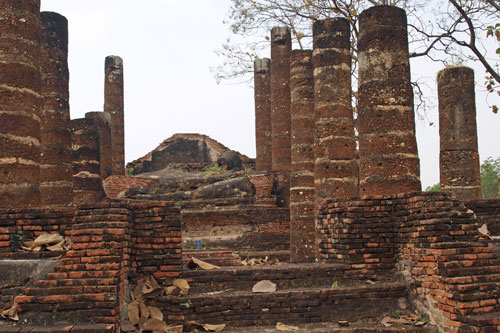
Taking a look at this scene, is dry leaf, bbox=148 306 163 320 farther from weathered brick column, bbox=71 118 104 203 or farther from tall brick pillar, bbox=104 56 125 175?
tall brick pillar, bbox=104 56 125 175

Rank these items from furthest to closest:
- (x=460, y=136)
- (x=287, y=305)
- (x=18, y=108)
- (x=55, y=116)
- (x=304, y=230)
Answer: (x=460, y=136) < (x=304, y=230) < (x=55, y=116) < (x=18, y=108) < (x=287, y=305)

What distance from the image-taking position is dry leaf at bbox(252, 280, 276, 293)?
6371 millimetres

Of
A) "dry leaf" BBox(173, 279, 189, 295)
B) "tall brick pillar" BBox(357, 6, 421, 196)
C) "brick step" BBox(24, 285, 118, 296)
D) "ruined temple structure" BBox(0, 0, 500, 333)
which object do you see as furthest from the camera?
"tall brick pillar" BBox(357, 6, 421, 196)

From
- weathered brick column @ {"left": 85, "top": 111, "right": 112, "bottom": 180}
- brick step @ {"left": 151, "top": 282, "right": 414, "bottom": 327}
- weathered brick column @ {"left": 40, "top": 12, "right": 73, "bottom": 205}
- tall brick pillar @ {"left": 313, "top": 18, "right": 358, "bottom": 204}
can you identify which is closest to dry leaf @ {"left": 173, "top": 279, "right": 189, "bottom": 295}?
brick step @ {"left": 151, "top": 282, "right": 414, "bottom": 327}

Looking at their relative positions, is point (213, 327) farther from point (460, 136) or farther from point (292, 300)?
point (460, 136)

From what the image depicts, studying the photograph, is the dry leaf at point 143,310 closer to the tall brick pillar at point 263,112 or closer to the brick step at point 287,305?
the brick step at point 287,305

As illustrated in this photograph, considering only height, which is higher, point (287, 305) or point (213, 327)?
point (287, 305)

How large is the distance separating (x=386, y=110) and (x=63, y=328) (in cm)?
564

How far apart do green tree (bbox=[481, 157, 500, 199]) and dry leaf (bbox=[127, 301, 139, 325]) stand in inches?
1230

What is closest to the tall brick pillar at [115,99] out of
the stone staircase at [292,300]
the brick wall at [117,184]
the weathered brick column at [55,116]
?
the brick wall at [117,184]

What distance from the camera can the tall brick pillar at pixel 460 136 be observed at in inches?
512

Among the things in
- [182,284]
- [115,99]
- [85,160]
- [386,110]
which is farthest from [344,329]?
[115,99]

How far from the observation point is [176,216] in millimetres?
6613

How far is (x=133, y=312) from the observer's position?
225 inches
